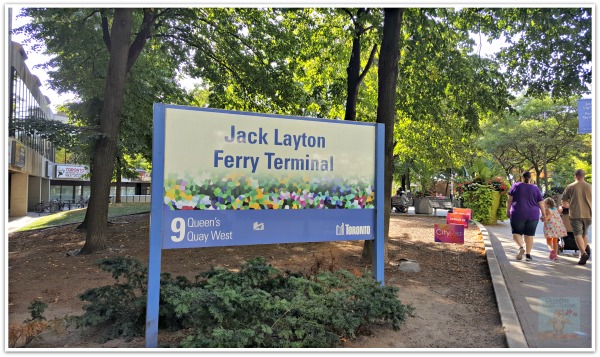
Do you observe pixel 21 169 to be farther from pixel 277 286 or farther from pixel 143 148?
pixel 277 286

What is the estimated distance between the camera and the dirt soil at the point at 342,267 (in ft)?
14.5

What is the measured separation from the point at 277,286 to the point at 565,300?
3.63m

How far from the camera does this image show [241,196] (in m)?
4.55

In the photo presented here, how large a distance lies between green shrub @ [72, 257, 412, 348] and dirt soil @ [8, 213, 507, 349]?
211mm

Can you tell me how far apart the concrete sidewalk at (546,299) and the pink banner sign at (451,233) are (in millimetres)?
708

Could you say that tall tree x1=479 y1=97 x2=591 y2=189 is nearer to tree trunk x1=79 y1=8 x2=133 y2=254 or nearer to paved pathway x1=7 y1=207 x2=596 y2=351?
paved pathway x1=7 y1=207 x2=596 y2=351

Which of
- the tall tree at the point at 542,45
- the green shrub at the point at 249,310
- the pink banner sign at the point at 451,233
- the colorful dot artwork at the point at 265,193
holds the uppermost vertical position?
the tall tree at the point at 542,45

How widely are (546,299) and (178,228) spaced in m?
4.63

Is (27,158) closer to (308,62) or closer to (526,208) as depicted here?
(308,62)

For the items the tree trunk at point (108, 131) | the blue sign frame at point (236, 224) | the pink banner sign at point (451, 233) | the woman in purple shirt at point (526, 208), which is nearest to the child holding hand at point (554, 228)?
the woman in purple shirt at point (526, 208)

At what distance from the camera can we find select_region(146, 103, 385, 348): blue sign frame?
4129 millimetres

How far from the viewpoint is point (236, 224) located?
450 cm

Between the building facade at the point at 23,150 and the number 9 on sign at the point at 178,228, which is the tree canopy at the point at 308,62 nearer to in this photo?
the number 9 on sign at the point at 178,228

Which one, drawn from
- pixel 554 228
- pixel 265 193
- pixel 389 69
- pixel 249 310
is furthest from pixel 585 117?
pixel 249 310
